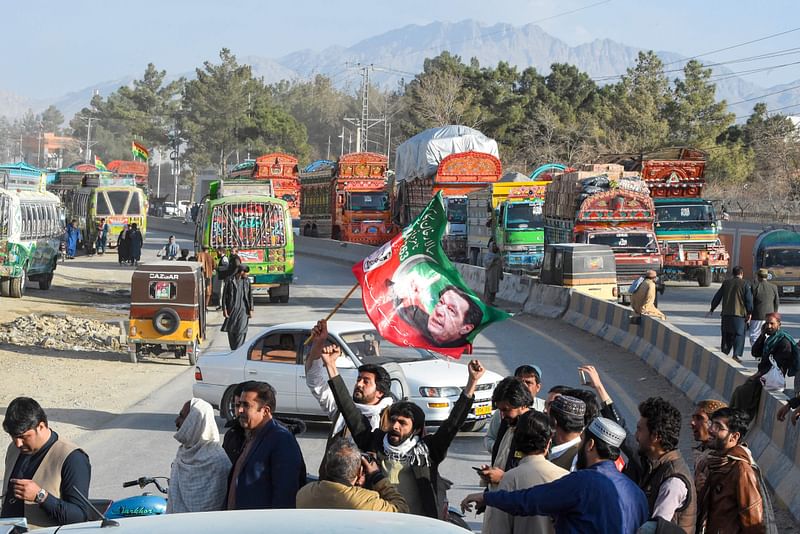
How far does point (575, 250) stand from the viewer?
1105 inches

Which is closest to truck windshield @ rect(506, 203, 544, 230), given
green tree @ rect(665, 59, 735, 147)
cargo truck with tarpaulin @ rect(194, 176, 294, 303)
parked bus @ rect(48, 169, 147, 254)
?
cargo truck with tarpaulin @ rect(194, 176, 294, 303)

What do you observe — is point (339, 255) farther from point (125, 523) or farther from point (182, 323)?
point (125, 523)

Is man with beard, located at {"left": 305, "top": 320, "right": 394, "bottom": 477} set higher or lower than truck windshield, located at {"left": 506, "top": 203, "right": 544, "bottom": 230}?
lower

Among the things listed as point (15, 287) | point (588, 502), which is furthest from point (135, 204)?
point (588, 502)

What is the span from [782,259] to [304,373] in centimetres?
2210

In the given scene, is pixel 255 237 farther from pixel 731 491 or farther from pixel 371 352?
pixel 731 491

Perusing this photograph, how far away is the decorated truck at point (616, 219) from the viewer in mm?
32000

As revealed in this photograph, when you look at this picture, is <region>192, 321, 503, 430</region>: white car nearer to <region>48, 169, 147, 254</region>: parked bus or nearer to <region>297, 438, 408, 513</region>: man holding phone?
<region>297, 438, 408, 513</region>: man holding phone

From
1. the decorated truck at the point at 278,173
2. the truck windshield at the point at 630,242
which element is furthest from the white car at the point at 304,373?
the decorated truck at the point at 278,173

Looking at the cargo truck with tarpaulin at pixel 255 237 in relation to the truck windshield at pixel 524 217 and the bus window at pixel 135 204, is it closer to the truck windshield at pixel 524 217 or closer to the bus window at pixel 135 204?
the truck windshield at pixel 524 217

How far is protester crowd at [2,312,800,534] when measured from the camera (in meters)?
5.57

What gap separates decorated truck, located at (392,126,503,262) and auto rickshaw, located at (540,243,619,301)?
1674 centimetres

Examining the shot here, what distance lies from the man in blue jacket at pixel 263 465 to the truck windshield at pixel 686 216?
31.3 m

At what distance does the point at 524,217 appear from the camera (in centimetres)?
3869
